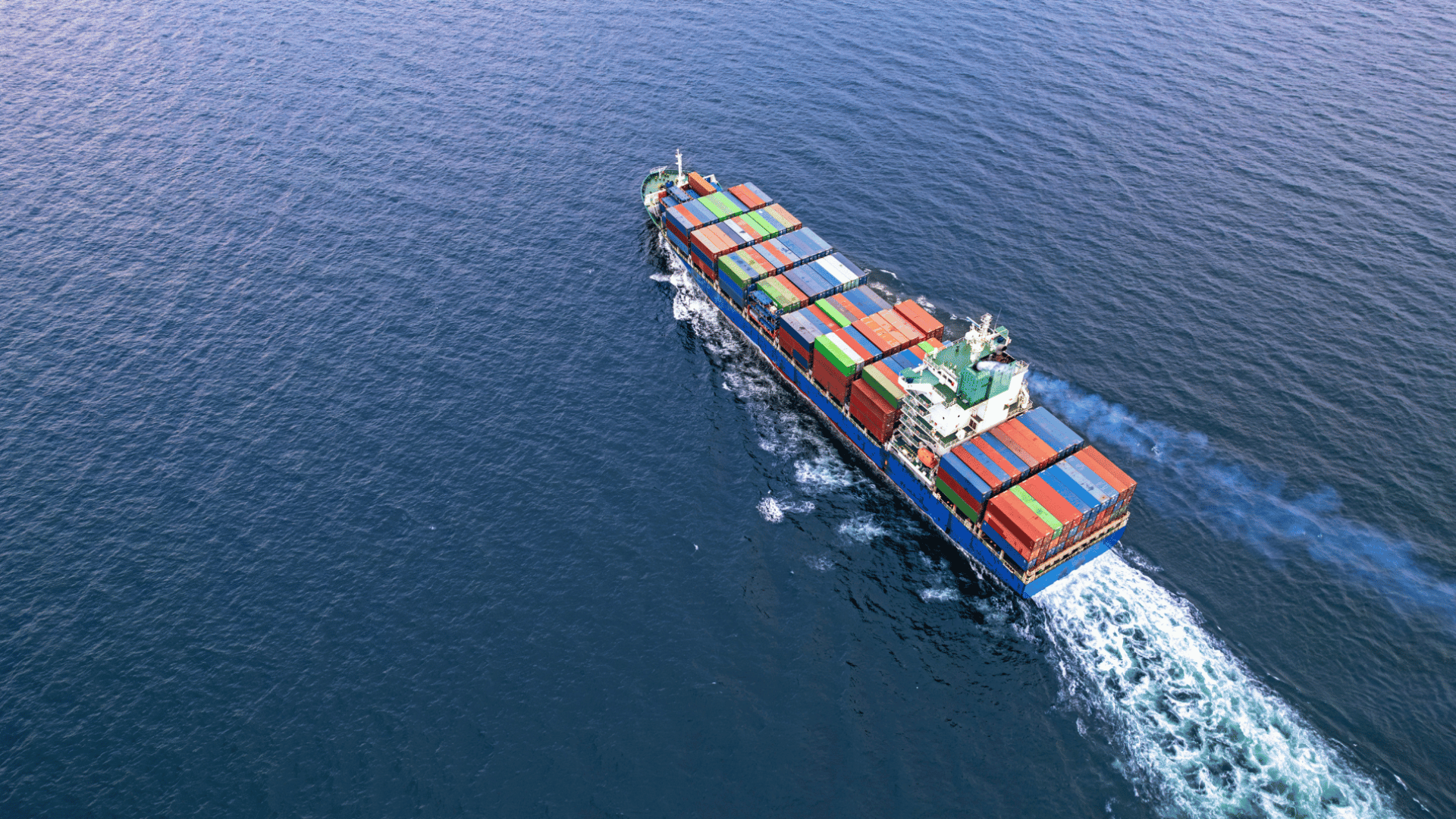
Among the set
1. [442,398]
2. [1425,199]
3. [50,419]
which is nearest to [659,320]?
[442,398]

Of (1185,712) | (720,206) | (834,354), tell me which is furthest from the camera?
(720,206)

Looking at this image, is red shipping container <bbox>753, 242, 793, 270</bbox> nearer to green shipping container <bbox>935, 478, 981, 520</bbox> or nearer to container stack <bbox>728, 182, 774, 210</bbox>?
container stack <bbox>728, 182, 774, 210</bbox>

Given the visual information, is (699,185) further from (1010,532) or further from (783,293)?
(1010,532)

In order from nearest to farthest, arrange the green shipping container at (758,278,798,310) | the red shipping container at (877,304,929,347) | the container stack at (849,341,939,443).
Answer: the container stack at (849,341,939,443), the red shipping container at (877,304,929,347), the green shipping container at (758,278,798,310)

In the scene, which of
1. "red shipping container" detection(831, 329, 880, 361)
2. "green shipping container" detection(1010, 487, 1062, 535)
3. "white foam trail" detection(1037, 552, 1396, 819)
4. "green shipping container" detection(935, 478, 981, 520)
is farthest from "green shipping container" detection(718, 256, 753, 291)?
"white foam trail" detection(1037, 552, 1396, 819)

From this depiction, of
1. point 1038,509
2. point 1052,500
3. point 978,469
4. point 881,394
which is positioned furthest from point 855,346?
point 1038,509
